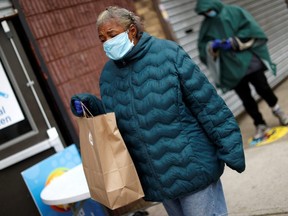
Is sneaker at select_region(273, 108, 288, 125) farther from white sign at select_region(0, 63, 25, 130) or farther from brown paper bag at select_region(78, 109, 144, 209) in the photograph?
brown paper bag at select_region(78, 109, 144, 209)

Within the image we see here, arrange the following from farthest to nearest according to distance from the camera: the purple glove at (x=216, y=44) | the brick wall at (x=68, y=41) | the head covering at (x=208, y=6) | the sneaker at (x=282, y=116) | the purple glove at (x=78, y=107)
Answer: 1. the sneaker at (x=282, y=116)
2. the purple glove at (x=216, y=44)
3. the head covering at (x=208, y=6)
4. the brick wall at (x=68, y=41)
5. the purple glove at (x=78, y=107)

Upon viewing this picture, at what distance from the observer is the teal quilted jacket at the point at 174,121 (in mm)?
2332

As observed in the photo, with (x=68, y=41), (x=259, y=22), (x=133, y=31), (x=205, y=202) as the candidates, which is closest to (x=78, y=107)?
(x=133, y=31)

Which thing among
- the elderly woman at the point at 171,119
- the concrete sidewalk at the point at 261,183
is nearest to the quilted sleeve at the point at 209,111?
the elderly woman at the point at 171,119

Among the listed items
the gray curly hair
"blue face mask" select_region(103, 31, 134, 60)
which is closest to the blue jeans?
"blue face mask" select_region(103, 31, 134, 60)

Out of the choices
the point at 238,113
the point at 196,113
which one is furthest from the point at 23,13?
the point at 238,113

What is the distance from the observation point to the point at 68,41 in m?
4.91

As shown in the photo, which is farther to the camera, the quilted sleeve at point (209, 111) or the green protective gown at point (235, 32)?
the green protective gown at point (235, 32)

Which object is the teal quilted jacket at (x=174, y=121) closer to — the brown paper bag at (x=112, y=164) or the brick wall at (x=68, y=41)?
the brown paper bag at (x=112, y=164)

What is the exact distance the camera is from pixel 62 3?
494 cm

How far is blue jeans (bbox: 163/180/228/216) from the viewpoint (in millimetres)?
2440

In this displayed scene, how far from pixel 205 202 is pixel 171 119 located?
54 cm

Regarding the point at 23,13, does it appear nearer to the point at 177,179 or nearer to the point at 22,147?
the point at 22,147

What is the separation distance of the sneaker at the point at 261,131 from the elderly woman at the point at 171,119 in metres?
3.44
